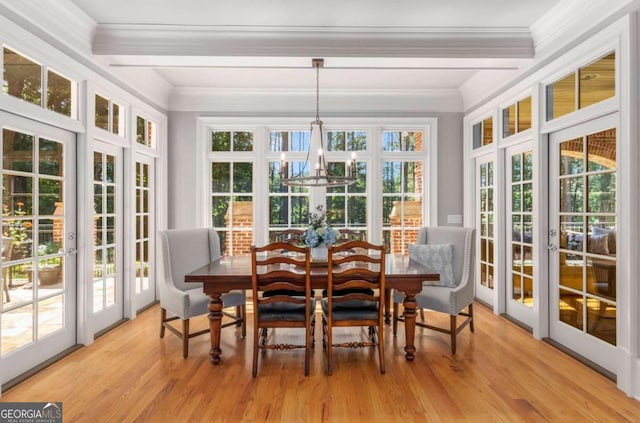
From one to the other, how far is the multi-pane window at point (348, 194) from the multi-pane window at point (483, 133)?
1.39 meters

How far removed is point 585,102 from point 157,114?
441cm

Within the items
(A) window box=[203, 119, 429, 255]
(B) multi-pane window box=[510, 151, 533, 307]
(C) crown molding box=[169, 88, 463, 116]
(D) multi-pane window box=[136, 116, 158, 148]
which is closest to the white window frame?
(A) window box=[203, 119, 429, 255]

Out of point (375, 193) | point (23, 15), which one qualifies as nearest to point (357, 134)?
point (375, 193)

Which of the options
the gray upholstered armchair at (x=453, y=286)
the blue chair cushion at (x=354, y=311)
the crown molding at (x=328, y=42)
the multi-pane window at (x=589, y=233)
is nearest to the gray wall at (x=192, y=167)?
the gray upholstered armchair at (x=453, y=286)

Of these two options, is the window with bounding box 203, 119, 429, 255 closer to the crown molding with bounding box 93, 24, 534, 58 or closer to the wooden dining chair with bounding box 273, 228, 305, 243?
the wooden dining chair with bounding box 273, 228, 305, 243

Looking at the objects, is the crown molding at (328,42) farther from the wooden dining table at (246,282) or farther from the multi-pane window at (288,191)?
the wooden dining table at (246,282)

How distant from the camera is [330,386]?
2533 mm

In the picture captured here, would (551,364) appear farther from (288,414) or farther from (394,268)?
(288,414)

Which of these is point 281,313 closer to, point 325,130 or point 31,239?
point 31,239

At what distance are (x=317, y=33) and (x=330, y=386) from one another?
293cm

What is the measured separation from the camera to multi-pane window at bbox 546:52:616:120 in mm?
2660

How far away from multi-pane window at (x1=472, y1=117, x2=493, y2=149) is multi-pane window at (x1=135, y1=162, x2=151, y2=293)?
4.08 m

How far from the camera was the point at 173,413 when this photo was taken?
7.24 ft

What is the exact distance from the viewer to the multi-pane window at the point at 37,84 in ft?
8.26
